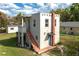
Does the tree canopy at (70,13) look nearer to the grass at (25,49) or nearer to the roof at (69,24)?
the roof at (69,24)

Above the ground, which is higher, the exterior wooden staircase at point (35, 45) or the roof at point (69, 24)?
the roof at point (69, 24)

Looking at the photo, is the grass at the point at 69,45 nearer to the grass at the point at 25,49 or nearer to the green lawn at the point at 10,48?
the grass at the point at 25,49

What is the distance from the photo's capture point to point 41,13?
202 inches

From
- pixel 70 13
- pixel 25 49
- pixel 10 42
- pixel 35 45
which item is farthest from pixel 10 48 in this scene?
pixel 70 13

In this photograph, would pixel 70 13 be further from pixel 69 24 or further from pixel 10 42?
pixel 10 42

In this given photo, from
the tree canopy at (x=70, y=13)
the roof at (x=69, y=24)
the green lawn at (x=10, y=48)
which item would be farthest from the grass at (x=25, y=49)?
the tree canopy at (x=70, y=13)

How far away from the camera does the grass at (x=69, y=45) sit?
5242mm

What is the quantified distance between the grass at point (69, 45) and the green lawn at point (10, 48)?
1.61ft

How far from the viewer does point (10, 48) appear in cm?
520

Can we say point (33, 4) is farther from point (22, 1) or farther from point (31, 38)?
point (31, 38)

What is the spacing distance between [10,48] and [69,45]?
3.63 feet

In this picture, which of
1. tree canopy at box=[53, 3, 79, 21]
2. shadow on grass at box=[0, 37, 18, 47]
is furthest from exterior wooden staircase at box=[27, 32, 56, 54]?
tree canopy at box=[53, 3, 79, 21]

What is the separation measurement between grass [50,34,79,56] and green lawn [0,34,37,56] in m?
0.49

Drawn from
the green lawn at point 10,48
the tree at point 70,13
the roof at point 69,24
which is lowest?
the green lawn at point 10,48
